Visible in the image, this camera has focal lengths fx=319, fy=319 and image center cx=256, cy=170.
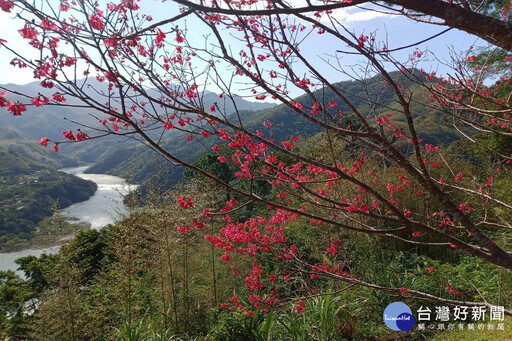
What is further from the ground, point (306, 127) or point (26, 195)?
point (306, 127)

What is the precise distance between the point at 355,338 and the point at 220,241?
2.11 metres

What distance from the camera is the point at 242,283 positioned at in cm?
591

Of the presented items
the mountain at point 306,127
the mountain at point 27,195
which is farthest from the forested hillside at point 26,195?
the mountain at point 306,127

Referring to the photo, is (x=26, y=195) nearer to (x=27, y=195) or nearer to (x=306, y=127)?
(x=27, y=195)

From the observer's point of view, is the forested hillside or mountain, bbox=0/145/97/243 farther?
mountain, bbox=0/145/97/243

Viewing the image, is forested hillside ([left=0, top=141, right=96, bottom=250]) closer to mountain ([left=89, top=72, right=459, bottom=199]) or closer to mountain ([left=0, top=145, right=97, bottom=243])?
mountain ([left=0, top=145, right=97, bottom=243])

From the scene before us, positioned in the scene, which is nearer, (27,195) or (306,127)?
(306,127)

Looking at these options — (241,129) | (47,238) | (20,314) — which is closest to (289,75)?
(241,129)

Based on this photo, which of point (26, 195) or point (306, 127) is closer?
point (306, 127)

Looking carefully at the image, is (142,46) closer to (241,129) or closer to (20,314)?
(241,129)

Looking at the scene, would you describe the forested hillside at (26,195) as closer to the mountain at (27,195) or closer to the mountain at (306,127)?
the mountain at (27,195)

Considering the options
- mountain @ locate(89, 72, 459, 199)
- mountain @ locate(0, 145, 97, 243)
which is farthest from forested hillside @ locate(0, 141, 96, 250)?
mountain @ locate(89, 72, 459, 199)

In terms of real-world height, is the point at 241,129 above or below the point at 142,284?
above

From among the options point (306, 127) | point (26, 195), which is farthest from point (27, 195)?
point (306, 127)
